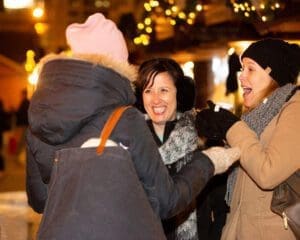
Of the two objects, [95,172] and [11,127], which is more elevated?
[95,172]

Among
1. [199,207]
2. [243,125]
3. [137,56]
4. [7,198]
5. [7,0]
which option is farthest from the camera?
[7,0]

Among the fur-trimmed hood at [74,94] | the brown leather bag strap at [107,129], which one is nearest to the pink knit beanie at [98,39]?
the fur-trimmed hood at [74,94]

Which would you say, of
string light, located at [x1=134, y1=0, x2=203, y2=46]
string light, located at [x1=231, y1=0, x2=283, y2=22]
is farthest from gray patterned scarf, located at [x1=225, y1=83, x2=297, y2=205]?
string light, located at [x1=134, y1=0, x2=203, y2=46]

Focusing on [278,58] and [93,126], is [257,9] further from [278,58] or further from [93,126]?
[93,126]

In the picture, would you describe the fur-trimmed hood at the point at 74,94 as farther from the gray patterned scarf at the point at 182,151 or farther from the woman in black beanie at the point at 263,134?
the gray patterned scarf at the point at 182,151

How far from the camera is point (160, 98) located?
406cm

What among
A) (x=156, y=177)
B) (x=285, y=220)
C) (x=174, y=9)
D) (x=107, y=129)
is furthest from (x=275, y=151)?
(x=174, y=9)

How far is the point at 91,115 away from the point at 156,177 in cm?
40

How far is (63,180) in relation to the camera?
104 inches

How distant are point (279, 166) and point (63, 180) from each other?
1175mm

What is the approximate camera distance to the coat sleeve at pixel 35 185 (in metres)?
3.03

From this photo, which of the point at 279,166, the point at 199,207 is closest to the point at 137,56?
the point at 199,207

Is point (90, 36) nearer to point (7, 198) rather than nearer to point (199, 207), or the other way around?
point (199, 207)

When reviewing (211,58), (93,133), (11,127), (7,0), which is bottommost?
(11,127)
